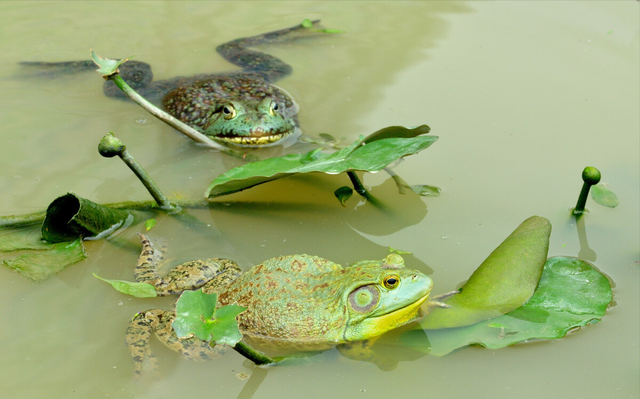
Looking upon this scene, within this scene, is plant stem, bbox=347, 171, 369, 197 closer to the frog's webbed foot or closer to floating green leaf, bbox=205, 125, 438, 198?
floating green leaf, bbox=205, 125, 438, 198

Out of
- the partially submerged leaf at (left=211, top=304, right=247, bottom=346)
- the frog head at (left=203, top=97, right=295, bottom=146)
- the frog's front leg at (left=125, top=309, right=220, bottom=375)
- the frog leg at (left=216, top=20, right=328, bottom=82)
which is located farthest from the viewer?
the frog leg at (left=216, top=20, right=328, bottom=82)

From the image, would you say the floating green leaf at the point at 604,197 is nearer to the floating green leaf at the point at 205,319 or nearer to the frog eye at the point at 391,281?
the frog eye at the point at 391,281

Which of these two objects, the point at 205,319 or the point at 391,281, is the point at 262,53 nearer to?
the point at 391,281

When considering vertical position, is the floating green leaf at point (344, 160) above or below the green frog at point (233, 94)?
above

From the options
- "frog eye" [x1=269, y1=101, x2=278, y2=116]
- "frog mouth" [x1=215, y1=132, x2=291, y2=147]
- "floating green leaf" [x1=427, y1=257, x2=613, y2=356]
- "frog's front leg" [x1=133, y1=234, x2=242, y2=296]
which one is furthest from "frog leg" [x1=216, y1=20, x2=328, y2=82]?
"floating green leaf" [x1=427, y1=257, x2=613, y2=356]

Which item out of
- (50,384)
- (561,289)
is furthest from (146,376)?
(561,289)

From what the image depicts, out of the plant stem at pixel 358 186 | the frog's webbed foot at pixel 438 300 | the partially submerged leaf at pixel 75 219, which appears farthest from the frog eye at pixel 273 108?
the frog's webbed foot at pixel 438 300
